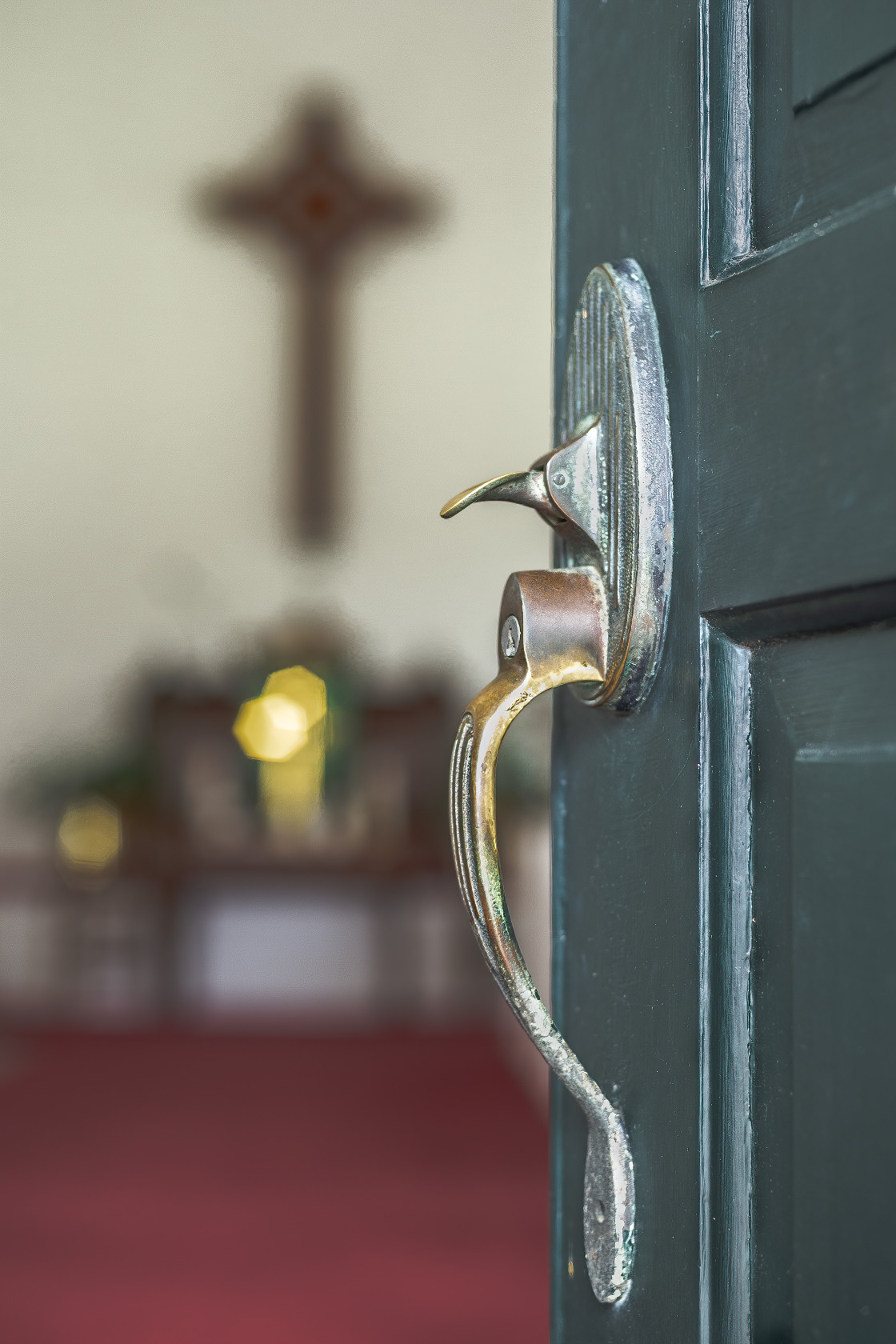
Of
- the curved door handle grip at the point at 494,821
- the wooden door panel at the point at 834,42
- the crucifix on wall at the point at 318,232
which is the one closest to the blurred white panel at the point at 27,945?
the crucifix on wall at the point at 318,232

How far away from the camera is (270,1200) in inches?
78.7

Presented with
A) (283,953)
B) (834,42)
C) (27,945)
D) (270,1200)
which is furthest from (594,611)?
(27,945)

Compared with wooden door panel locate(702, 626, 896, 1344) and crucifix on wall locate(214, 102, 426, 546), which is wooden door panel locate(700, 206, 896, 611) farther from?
crucifix on wall locate(214, 102, 426, 546)

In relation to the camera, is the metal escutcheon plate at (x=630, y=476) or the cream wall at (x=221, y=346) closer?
the metal escutcheon plate at (x=630, y=476)

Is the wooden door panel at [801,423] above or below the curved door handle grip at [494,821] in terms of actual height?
above

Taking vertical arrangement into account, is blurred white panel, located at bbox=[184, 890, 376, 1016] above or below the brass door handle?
below

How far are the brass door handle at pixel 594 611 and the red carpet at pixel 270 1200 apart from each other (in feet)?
3.85

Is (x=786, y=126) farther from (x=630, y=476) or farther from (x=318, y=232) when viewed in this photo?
(x=318, y=232)

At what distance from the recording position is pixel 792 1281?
32 cm

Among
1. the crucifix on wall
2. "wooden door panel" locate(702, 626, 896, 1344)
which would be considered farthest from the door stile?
the crucifix on wall

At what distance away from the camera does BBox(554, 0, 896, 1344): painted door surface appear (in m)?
0.29

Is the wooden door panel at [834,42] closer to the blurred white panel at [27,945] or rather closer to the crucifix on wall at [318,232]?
the blurred white panel at [27,945]

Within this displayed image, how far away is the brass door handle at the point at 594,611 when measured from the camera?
0.35 m

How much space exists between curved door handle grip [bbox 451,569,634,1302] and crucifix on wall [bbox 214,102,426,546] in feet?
13.6
